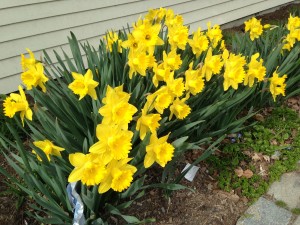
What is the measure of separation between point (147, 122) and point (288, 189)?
1.49m

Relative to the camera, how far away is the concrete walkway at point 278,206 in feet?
7.93

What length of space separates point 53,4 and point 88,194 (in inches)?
102

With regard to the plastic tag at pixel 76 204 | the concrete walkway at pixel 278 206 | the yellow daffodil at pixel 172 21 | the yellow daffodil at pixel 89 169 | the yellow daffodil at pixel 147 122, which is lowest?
the concrete walkway at pixel 278 206

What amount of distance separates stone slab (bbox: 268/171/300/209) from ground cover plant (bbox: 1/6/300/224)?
0.59 metres

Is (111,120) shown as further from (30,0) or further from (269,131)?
(30,0)

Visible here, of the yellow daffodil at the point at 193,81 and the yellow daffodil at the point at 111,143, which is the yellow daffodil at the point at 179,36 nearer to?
the yellow daffodil at the point at 193,81

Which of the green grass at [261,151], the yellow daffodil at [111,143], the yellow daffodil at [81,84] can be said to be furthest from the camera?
the green grass at [261,151]

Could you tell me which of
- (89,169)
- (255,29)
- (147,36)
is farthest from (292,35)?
(89,169)

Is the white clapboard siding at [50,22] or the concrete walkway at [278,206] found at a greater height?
the white clapboard siding at [50,22]

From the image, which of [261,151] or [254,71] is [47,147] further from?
[261,151]

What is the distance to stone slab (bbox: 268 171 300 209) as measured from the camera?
259 cm

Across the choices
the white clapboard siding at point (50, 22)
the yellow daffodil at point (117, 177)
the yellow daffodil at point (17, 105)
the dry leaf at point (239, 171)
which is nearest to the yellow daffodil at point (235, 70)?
the dry leaf at point (239, 171)

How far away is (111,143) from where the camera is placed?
158 centimetres

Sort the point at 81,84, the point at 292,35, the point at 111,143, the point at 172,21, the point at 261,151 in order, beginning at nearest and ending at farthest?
the point at 111,143 → the point at 81,84 → the point at 172,21 → the point at 261,151 → the point at 292,35
